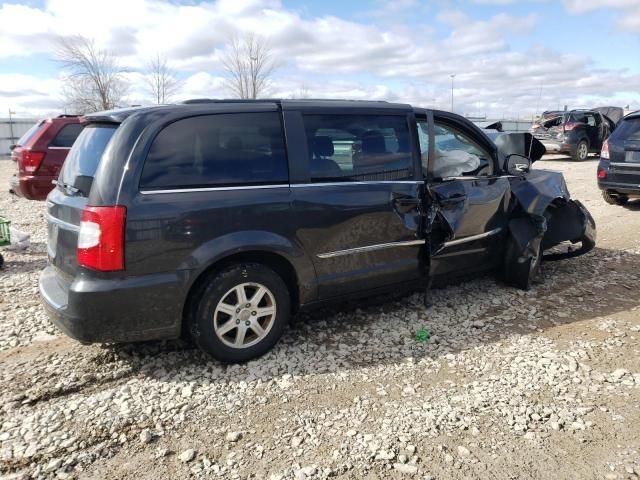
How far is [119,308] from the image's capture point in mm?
2990

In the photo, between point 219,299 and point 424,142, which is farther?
point 424,142

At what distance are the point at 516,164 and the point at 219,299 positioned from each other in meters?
3.31

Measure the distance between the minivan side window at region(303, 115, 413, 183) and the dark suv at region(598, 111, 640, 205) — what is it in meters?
5.87

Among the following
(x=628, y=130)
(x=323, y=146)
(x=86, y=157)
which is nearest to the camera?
(x=86, y=157)

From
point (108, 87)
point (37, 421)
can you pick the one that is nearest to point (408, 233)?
point (37, 421)

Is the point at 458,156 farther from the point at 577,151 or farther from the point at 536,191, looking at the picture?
the point at 577,151

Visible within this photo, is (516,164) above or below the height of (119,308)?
above

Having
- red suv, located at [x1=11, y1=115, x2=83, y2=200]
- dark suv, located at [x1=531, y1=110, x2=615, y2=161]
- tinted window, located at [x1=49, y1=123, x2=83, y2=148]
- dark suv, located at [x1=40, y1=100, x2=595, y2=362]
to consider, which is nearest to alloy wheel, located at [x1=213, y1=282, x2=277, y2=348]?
dark suv, located at [x1=40, y1=100, x2=595, y2=362]

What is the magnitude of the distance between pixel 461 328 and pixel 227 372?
1.98m

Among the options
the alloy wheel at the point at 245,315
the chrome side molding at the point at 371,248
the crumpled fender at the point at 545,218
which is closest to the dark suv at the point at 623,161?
the crumpled fender at the point at 545,218

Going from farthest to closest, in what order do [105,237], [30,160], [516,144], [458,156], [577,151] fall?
[577,151] → [30,160] → [516,144] → [458,156] → [105,237]

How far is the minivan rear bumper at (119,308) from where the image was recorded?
9.67 ft

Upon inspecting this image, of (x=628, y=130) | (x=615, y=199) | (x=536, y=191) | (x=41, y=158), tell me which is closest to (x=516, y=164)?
(x=536, y=191)

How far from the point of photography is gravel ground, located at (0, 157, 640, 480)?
251 centimetres
